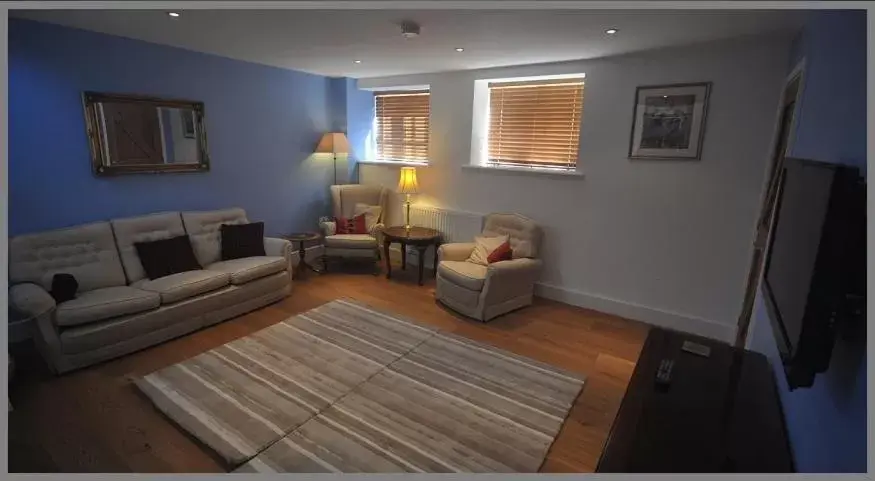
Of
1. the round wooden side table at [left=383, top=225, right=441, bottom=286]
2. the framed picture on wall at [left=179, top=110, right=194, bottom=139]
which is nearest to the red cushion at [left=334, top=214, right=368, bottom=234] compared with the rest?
the round wooden side table at [left=383, top=225, right=441, bottom=286]

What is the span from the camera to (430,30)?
9.20ft

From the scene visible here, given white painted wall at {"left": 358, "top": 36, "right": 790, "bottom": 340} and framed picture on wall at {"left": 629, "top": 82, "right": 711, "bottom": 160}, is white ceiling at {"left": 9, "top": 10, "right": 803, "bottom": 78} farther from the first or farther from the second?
framed picture on wall at {"left": 629, "top": 82, "right": 711, "bottom": 160}

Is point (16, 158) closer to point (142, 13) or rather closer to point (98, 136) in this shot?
point (98, 136)

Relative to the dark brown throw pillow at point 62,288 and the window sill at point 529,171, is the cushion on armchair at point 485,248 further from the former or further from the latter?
the dark brown throw pillow at point 62,288

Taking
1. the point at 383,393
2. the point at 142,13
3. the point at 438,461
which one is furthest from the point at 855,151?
the point at 142,13

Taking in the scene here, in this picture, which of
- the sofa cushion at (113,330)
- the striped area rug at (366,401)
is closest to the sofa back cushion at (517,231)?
the striped area rug at (366,401)

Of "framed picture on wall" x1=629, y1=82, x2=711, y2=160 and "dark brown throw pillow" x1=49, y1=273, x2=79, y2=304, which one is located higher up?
"framed picture on wall" x1=629, y1=82, x2=711, y2=160

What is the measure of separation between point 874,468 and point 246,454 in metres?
2.24

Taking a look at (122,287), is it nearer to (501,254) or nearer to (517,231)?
(501,254)

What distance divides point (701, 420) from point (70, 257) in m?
3.97

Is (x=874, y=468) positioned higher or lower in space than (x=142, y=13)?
lower

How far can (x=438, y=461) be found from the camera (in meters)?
1.97

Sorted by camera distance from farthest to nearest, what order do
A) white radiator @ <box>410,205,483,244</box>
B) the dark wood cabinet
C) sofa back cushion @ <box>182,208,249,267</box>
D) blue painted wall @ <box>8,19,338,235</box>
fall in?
white radiator @ <box>410,205,483,244</box>, sofa back cushion @ <box>182,208,249,267</box>, blue painted wall @ <box>8,19,338,235</box>, the dark wood cabinet

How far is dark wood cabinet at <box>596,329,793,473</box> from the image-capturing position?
1274 mm
